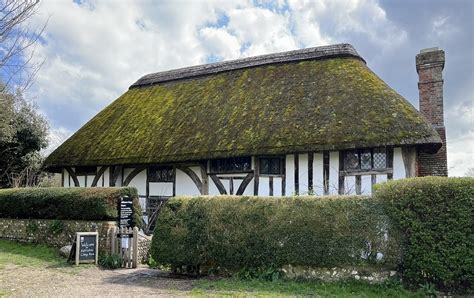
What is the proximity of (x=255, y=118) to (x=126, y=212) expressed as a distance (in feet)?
18.8

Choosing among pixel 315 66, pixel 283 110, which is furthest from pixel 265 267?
pixel 315 66

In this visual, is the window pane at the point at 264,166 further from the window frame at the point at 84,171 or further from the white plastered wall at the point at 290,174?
the window frame at the point at 84,171

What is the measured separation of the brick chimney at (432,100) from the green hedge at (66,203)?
33.9ft

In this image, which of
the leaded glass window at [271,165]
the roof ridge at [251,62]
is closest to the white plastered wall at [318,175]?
the leaded glass window at [271,165]

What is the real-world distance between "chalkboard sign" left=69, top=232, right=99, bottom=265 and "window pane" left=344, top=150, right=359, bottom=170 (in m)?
7.50

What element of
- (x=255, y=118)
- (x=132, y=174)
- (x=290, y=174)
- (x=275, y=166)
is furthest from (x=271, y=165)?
(x=132, y=174)

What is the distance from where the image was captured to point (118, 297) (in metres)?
7.07

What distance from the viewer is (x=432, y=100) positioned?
14828 millimetres

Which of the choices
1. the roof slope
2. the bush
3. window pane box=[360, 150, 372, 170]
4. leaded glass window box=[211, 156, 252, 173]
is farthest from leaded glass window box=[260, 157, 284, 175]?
the bush

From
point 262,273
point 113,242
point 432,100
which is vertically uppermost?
point 432,100

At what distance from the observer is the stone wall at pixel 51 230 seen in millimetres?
10891

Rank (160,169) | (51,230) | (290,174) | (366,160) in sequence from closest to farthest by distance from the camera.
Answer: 1. (51,230)
2. (366,160)
3. (290,174)
4. (160,169)

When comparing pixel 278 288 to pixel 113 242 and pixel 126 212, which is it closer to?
pixel 113 242

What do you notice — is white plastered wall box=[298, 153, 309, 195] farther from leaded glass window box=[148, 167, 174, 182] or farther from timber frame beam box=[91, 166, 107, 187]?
timber frame beam box=[91, 166, 107, 187]
